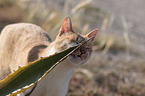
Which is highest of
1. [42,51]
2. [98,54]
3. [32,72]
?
[98,54]

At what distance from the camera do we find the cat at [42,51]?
3.46 ft

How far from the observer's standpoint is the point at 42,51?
3.97ft

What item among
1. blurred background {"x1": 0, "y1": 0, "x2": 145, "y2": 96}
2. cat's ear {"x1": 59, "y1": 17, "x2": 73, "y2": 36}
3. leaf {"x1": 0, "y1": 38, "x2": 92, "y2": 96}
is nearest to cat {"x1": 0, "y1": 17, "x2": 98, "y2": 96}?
cat's ear {"x1": 59, "y1": 17, "x2": 73, "y2": 36}

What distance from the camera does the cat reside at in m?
1.06

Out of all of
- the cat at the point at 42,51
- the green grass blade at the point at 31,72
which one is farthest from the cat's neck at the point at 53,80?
the green grass blade at the point at 31,72

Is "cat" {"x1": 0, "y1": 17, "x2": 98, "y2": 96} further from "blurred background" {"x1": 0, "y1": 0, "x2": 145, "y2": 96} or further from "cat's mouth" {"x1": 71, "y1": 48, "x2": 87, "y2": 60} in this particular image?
"blurred background" {"x1": 0, "y1": 0, "x2": 145, "y2": 96}

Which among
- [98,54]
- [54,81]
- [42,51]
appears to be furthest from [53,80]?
[98,54]

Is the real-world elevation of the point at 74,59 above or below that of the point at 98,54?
below

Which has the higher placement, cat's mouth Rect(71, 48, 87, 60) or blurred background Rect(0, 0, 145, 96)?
blurred background Rect(0, 0, 145, 96)

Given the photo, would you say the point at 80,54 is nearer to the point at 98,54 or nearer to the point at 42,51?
the point at 42,51

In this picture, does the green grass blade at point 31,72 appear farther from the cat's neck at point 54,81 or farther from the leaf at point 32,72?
the cat's neck at point 54,81

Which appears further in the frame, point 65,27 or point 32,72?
point 65,27

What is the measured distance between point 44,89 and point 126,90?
1.58 m

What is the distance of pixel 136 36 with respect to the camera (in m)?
5.67
